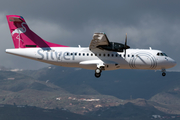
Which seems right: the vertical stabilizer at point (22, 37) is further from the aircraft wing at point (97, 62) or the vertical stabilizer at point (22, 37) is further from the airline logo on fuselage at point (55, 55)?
the aircraft wing at point (97, 62)

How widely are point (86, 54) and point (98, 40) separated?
395cm

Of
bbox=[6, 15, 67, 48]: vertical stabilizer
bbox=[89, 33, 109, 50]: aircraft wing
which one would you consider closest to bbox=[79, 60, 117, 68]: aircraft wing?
bbox=[89, 33, 109, 50]: aircraft wing

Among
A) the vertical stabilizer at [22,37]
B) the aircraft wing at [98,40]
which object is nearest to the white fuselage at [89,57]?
the vertical stabilizer at [22,37]

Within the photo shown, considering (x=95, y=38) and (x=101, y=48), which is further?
(x=101, y=48)

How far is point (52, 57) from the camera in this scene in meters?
47.9

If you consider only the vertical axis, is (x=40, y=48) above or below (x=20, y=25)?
below

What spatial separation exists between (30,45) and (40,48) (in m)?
2.00

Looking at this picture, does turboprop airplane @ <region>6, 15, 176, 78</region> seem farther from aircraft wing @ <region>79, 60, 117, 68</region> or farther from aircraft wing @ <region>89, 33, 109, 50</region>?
aircraft wing @ <region>89, 33, 109, 50</region>

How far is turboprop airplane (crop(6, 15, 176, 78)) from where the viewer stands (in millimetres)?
47469

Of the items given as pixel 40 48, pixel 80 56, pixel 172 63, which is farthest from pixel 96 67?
pixel 172 63

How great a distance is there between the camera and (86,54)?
4769cm

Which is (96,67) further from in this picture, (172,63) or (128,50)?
(172,63)

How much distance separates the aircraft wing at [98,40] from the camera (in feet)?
141

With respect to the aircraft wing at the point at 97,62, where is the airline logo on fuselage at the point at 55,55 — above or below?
above
